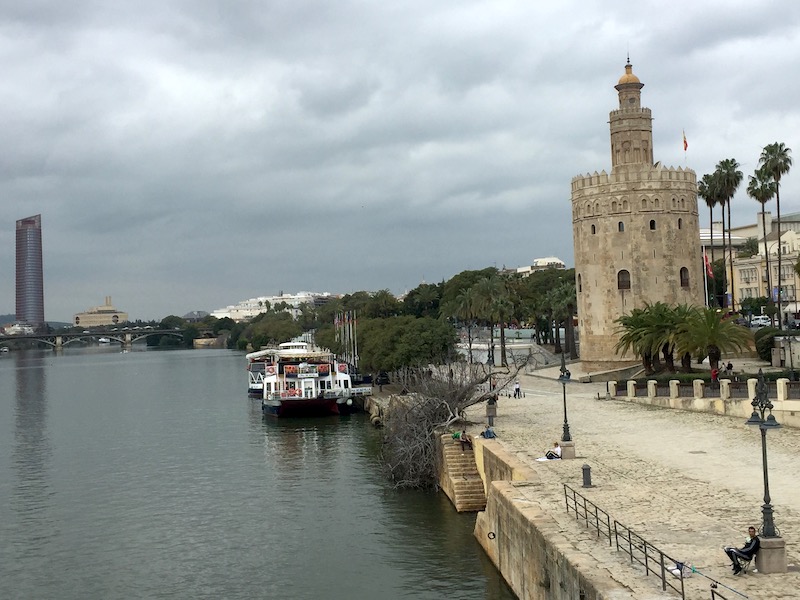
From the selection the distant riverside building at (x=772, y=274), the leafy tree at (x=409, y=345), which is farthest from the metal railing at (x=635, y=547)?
the distant riverside building at (x=772, y=274)

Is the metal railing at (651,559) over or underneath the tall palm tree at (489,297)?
underneath

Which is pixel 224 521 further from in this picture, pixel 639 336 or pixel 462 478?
pixel 639 336

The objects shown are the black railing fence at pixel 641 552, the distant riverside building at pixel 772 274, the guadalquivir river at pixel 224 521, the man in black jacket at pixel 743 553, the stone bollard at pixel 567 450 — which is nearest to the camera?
the black railing fence at pixel 641 552

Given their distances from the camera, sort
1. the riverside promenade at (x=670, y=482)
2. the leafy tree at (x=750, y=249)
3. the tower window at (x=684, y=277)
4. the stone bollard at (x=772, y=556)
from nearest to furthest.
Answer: the stone bollard at (x=772, y=556) < the riverside promenade at (x=670, y=482) < the tower window at (x=684, y=277) < the leafy tree at (x=750, y=249)

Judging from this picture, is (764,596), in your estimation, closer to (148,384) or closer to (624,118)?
(624,118)

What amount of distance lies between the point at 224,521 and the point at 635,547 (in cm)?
1637

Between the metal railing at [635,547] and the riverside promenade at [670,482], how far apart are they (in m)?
0.19

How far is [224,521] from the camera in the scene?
28859 mm

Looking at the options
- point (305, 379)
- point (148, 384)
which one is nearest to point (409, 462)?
point (305, 379)

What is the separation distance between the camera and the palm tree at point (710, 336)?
42094 millimetres

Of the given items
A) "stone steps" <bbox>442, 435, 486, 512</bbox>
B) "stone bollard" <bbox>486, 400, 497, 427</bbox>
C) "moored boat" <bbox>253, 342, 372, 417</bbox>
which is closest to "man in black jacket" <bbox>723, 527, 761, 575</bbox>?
"stone steps" <bbox>442, 435, 486, 512</bbox>

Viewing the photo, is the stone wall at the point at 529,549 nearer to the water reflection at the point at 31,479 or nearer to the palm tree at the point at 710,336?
the water reflection at the point at 31,479

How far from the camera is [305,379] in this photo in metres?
57.3

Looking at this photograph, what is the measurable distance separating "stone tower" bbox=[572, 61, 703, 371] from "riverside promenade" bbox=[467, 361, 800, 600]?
1660 cm
